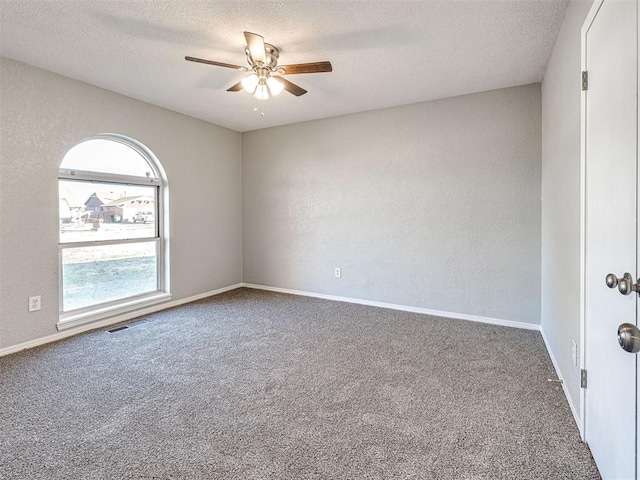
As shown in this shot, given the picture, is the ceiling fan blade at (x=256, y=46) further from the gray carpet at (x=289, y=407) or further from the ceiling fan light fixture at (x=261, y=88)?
the gray carpet at (x=289, y=407)

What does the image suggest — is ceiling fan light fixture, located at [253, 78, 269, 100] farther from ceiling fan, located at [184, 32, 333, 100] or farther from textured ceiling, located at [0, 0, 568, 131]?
textured ceiling, located at [0, 0, 568, 131]

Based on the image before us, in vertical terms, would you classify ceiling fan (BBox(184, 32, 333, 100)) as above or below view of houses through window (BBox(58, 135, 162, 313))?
above

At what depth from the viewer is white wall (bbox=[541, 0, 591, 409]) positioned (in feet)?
6.09

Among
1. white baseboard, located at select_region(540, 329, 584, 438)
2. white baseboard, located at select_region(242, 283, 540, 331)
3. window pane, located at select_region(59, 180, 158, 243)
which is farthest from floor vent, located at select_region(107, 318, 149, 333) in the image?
white baseboard, located at select_region(540, 329, 584, 438)

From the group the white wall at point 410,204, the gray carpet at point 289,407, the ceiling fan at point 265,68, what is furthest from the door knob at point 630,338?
the white wall at point 410,204

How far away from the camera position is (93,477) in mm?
1459

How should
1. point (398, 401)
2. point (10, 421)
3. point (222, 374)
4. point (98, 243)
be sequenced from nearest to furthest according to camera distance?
1. point (10, 421)
2. point (398, 401)
3. point (222, 374)
4. point (98, 243)

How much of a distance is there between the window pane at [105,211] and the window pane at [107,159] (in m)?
0.16

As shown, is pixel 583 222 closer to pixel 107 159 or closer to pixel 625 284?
pixel 625 284

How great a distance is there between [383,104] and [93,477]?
13.3ft

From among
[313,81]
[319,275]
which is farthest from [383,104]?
[319,275]

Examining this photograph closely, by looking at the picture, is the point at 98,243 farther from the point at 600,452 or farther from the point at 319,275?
the point at 600,452

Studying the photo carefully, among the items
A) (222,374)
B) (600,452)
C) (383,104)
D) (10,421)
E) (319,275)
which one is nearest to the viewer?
(600,452)

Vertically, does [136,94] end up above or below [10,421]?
above
